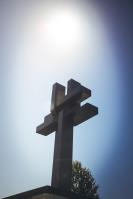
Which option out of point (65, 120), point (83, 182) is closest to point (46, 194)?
point (65, 120)

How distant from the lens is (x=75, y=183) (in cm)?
1930

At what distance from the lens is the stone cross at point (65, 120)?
6.70 m

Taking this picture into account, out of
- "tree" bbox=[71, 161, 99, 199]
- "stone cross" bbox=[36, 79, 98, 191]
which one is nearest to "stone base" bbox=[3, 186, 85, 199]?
"stone cross" bbox=[36, 79, 98, 191]

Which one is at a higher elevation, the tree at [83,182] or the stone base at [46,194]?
→ the tree at [83,182]

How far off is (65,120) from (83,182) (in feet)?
42.5

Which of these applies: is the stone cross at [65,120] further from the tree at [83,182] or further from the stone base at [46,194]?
the tree at [83,182]

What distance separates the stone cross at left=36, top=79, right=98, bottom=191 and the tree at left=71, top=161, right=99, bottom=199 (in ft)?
38.6

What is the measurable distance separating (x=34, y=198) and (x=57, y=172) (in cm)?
→ 113

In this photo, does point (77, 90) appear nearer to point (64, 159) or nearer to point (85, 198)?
point (64, 159)

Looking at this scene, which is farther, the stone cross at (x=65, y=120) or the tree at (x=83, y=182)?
the tree at (x=83, y=182)

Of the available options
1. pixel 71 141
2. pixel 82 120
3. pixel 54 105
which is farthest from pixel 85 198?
pixel 54 105

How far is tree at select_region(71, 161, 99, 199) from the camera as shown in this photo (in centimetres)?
1909

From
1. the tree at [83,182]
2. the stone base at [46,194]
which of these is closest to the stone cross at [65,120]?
the stone base at [46,194]

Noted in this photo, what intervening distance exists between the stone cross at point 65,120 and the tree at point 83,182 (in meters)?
11.8
